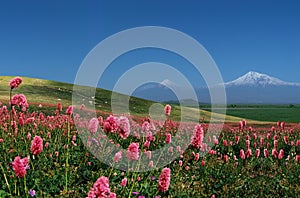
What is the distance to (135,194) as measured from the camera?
5508 millimetres

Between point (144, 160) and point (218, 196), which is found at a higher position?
point (144, 160)

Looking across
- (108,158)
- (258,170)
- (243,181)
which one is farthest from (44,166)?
(258,170)

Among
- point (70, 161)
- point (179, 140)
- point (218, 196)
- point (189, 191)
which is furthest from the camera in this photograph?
point (179, 140)

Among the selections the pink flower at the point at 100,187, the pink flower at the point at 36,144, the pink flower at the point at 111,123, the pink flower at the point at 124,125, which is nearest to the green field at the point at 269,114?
the pink flower at the point at 124,125

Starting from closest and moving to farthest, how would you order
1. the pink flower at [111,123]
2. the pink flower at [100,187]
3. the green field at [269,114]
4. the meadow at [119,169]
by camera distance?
the pink flower at [100,187] → the pink flower at [111,123] → the meadow at [119,169] → the green field at [269,114]

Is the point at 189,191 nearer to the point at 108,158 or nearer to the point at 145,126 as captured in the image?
the point at 145,126

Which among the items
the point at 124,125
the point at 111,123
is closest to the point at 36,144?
the point at 111,123

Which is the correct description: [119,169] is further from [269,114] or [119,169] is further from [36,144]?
[269,114]

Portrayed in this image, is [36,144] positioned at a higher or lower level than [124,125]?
lower

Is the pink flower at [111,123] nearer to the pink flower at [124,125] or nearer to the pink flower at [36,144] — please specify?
A: the pink flower at [124,125]

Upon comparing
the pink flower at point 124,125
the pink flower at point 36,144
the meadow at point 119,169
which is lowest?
the meadow at point 119,169

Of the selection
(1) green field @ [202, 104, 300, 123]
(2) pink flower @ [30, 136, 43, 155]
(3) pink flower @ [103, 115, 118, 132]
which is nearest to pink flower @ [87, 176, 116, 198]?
(3) pink flower @ [103, 115, 118, 132]

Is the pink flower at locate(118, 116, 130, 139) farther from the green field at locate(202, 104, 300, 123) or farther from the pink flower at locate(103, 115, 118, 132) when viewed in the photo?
the green field at locate(202, 104, 300, 123)

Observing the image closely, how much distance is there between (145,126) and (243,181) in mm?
2559
